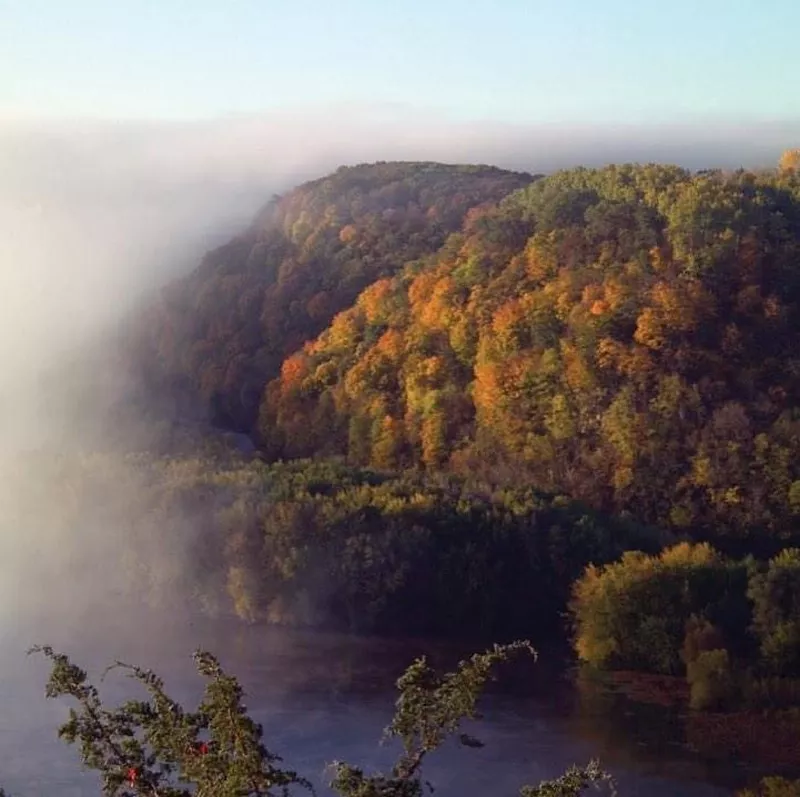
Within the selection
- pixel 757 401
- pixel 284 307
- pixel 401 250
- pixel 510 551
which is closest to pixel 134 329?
pixel 284 307

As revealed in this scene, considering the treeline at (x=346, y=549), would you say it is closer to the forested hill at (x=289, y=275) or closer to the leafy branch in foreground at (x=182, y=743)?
the leafy branch in foreground at (x=182, y=743)

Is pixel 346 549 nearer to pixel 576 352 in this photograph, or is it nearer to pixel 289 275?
pixel 576 352

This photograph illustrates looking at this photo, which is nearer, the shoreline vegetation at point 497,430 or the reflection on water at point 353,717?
the reflection on water at point 353,717

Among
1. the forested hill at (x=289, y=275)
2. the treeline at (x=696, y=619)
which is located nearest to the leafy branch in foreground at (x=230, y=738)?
the treeline at (x=696, y=619)

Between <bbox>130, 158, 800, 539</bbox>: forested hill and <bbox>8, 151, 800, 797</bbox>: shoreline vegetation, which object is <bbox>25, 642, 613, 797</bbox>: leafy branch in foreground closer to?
<bbox>8, 151, 800, 797</bbox>: shoreline vegetation

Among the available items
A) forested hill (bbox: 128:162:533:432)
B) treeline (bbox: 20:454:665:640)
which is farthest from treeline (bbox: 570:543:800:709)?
forested hill (bbox: 128:162:533:432)

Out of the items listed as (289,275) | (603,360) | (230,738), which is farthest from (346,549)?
(289,275)

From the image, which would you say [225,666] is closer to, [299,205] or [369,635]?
[369,635]
